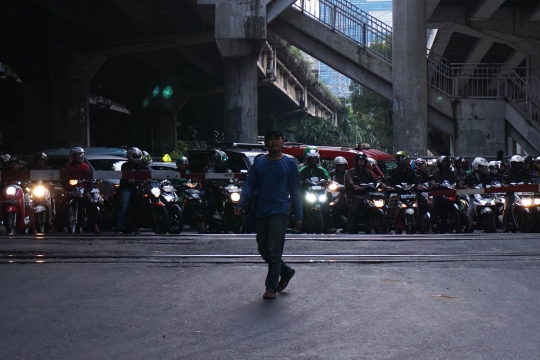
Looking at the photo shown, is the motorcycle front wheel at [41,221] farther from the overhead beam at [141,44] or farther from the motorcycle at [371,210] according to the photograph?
the overhead beam at [141,44]

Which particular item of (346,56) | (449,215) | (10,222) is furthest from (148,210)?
(346,56)

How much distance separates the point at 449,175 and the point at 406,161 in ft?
2.90

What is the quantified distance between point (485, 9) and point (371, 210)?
21044mm

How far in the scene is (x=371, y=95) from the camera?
185 feet

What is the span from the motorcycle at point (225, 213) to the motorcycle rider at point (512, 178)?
5.06 m

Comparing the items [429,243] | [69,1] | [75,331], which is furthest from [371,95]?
[75,331]

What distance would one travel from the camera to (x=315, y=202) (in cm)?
1733

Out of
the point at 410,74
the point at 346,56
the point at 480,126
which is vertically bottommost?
the point at 480,126

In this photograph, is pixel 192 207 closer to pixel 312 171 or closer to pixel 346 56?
pixel 312 171

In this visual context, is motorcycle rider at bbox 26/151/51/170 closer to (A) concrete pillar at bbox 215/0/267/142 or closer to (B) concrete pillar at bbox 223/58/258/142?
(A) concrete pillar at bbox 215/0/267/142

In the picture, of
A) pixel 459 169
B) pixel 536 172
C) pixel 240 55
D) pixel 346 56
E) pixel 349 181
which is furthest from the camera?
pixel 346 56

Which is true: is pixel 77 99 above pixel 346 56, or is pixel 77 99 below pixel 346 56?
below

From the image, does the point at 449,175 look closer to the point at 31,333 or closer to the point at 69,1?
the point at 31,333

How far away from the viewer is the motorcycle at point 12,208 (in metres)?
16.1
